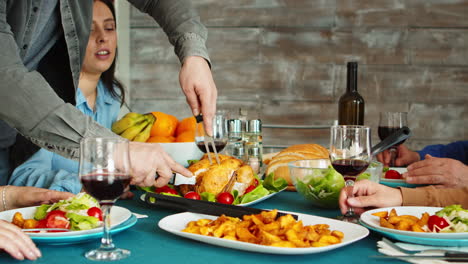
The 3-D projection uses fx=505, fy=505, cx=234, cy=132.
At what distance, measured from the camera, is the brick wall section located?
371 centimetres

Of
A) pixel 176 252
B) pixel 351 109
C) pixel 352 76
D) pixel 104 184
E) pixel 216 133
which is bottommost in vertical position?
pixel 176 252

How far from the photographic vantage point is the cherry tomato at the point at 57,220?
106 centimetres

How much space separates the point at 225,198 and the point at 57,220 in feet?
1.50

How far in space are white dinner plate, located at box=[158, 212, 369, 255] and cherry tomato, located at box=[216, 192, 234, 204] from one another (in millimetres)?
170

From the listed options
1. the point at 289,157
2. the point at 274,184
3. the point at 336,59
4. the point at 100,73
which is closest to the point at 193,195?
the point at 274,184

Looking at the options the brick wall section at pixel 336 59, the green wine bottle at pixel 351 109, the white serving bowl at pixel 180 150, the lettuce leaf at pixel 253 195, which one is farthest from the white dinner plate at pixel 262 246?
the brick wall section at pixel 336 59

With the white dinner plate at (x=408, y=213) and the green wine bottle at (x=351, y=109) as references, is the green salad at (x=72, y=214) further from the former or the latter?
the green wine bottle at (x=351, y=109)

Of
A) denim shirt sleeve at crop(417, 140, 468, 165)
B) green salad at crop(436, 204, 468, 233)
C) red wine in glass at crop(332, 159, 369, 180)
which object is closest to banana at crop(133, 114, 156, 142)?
red wine in glass at crop(332, 159, 369, 180)

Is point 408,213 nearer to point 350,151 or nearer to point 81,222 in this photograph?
point 350,151

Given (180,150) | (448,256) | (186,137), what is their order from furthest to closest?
(186,137) → (180,150) → (448,256)

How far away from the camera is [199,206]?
1190 mm

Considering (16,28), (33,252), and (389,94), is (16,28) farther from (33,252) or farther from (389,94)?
(389,94)

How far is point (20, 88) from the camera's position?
4.20 ft

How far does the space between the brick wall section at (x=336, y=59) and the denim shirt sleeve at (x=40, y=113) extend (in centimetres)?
267
